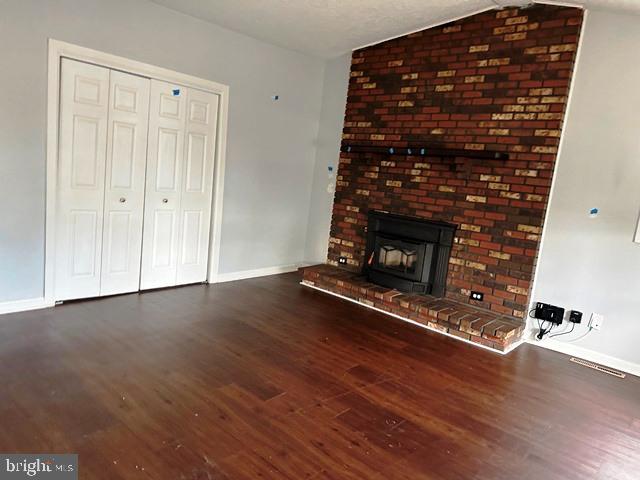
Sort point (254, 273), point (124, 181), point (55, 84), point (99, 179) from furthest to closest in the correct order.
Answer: point (254, 273) < point (124, 181) < point (99, 179) < point (55, 84)

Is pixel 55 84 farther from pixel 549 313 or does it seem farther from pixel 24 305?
pixel 549 313

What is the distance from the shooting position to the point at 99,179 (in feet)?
12.3

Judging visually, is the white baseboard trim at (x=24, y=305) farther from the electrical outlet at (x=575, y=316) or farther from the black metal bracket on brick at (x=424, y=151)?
the electrical outlet at (x=575, y=316)

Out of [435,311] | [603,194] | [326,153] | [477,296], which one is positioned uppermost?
[326,153]

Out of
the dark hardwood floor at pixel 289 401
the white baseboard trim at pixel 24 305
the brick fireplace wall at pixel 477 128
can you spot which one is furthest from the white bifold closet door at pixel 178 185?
the brick fireplace wall at pixel 477 128

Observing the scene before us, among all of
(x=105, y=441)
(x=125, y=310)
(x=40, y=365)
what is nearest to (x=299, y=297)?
(x=125, y=310)

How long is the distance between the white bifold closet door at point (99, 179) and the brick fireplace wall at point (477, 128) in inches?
95.0

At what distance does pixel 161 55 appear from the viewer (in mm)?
3965

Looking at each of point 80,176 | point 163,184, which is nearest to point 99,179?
point 80,176

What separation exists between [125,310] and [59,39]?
2169 mm

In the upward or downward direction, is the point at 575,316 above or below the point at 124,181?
below

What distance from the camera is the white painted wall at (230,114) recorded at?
10.7ft

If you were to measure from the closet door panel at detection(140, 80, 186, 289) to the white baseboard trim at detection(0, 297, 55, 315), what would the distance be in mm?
848

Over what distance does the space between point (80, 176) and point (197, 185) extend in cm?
113
